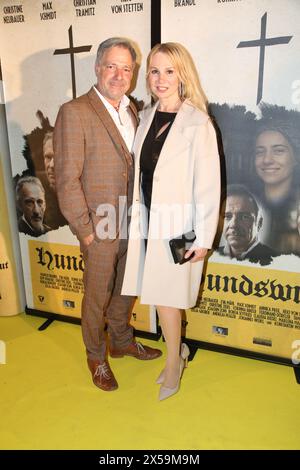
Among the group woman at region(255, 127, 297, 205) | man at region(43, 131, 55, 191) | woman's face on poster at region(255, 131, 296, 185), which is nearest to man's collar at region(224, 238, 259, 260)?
woman at region(255, 127, 297, 205)

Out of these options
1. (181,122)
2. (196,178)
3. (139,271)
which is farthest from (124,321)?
(181,122)

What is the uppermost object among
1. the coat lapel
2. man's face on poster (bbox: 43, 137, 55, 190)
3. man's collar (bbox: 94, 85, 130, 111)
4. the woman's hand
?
man's collar (bbox: 94, 85, 130, 111)

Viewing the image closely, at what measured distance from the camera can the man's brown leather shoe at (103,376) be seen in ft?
7.79

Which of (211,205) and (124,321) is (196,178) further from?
(124,321)

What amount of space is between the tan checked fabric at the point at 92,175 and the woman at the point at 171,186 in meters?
0.11

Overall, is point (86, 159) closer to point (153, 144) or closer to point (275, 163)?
point (153, 144)

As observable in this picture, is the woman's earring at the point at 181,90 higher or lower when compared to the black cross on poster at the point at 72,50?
lower

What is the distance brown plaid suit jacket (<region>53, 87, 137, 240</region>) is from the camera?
6.67 ft

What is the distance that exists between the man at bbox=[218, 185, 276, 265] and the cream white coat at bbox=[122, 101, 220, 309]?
40cm

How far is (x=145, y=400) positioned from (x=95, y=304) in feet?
1.94

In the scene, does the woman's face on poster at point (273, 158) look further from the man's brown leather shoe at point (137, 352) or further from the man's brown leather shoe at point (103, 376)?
the man's brown leather shoe at point (103, 376)

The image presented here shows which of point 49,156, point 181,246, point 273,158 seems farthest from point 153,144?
point 49,156

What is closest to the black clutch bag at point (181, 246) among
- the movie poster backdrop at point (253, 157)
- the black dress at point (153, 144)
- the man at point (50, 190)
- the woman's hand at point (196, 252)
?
the woman's hand at point (196, 252)

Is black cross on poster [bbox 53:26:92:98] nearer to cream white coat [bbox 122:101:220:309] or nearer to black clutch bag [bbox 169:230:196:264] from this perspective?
cream white coat [bbox 122:101:220:309]
